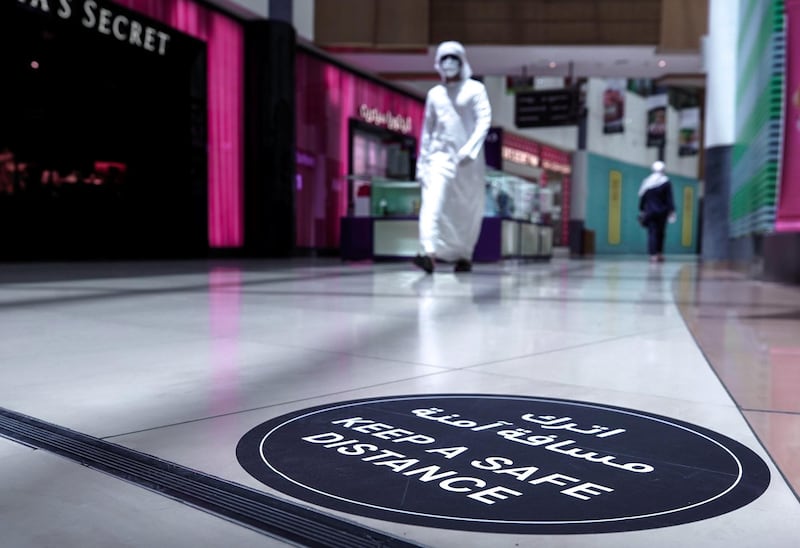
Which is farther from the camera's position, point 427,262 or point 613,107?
point 613,107

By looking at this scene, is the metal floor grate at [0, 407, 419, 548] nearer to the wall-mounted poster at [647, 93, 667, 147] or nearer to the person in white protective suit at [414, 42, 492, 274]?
the person in white protective suit at [414, 42, 492, 274]

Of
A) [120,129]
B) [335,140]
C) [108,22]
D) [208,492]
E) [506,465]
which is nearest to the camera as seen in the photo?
[208,492]

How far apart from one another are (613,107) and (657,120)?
2.56 m

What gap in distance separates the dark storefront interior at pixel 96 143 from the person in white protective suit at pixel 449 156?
15.6 ft

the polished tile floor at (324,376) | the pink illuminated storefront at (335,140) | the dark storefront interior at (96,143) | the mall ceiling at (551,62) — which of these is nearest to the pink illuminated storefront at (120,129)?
the dark storefront interior at (96,143)

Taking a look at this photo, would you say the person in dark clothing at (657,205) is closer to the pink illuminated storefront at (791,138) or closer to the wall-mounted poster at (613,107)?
the pink illuminated storefront at (791,138)

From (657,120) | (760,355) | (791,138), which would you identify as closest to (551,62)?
(791,138)

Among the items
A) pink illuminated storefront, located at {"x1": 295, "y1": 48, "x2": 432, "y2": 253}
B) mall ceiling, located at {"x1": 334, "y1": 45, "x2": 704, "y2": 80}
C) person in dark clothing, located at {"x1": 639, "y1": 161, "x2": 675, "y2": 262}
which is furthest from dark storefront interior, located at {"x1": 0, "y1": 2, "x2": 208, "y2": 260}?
person in dark clothing, located at {"x1": 639, "y1": 161, "x2": 675, "y2": 262}

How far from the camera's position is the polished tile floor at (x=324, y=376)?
28.5 inches

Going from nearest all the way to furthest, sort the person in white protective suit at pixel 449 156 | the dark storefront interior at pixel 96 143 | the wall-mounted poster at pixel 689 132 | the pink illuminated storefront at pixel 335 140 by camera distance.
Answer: the person in white protective suit at pixel 449 156, the dark storefront interior at pixel 96 143, the pink illuminated storefront at pixel 335 140, the wall-mounted poster at pixel 689 132

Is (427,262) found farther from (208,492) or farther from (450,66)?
(208,492)

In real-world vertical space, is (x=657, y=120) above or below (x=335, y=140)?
above

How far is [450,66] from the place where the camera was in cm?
595

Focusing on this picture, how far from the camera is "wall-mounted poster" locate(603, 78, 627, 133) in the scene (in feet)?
74.1
